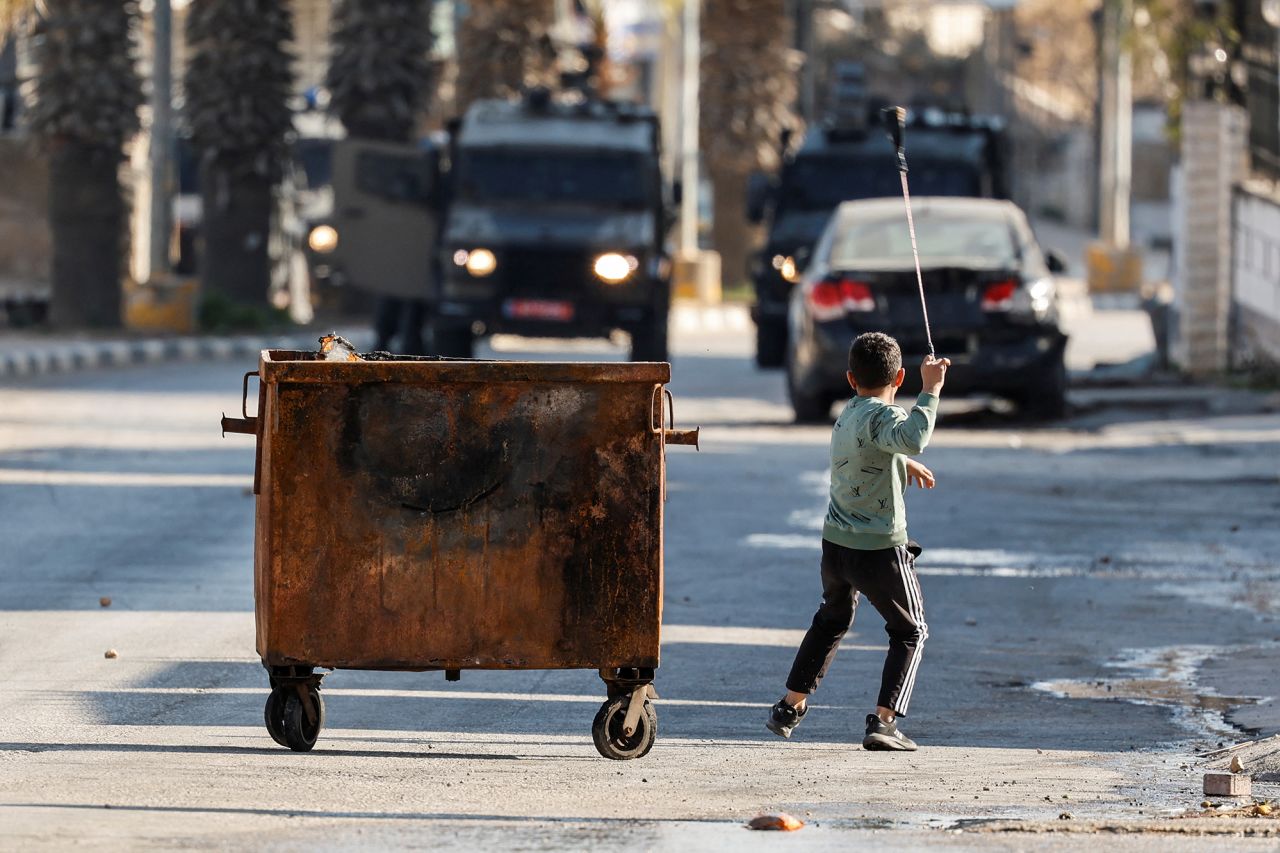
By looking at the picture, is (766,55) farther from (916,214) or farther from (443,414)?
(443,414)

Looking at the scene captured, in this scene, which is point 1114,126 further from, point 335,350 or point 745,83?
Result: point 335,350

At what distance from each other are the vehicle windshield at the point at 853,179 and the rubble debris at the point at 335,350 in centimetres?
1716

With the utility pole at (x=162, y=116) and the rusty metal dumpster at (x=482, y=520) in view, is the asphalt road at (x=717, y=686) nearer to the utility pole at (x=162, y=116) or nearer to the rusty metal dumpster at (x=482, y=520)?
the rusty metal dumpster at (x=482, y=520)

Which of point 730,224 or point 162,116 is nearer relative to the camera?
point 162,116

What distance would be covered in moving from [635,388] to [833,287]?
11.2 meters

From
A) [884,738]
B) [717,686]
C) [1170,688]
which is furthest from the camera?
[1170,688]

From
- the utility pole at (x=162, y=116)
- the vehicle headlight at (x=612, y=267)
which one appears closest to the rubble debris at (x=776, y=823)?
the vehicle headlight at (x=612, y=267)

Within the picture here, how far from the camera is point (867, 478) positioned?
8.11m

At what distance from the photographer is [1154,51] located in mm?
31203

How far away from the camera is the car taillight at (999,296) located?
61.7 feet

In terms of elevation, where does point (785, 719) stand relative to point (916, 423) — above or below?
below

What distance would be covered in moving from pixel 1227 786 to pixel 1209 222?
A: 59.9 ft

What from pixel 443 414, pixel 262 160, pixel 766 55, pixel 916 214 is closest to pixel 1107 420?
pixel 916 214

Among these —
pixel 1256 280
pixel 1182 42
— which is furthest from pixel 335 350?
pixel 1182 42
